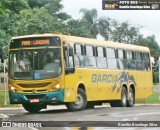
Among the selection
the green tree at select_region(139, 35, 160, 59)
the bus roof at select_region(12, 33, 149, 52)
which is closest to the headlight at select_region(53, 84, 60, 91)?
the bus roof at select_region(12, 33, 149, 52)

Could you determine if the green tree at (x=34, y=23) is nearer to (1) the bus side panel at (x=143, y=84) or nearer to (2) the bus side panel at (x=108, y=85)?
(1) the bus side panel at (x=143, y=84)

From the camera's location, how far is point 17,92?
23.6m

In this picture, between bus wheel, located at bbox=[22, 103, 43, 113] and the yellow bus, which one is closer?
the yellow bus

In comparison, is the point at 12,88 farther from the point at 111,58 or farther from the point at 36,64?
the point at 111,58

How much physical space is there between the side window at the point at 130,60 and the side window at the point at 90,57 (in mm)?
4088

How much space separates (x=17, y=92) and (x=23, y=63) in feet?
3.48

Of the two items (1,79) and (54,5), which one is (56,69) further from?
(1,79)

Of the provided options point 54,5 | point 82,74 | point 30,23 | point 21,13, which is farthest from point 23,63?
point 21,13

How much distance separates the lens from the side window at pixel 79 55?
2447cm

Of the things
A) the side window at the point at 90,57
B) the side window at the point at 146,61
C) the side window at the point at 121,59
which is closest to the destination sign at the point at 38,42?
the side window at the point at 90,57

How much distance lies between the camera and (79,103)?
24.8 metres

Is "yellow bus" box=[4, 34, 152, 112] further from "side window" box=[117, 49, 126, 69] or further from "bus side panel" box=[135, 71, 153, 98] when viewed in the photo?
"bus side panel" box=[135, 71, 153, 98]

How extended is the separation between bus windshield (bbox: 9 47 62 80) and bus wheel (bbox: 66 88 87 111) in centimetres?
174

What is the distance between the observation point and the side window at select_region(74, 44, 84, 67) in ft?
80.3
